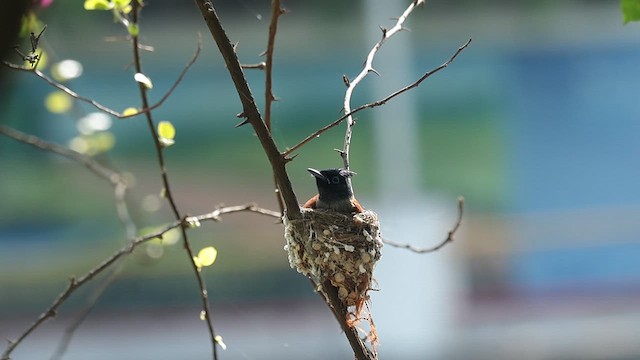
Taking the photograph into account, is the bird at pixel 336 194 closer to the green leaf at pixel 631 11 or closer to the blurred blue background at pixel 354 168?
the green leaf at pixel 631 11

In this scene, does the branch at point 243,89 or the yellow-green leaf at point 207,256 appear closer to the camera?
the branch at point 243,89

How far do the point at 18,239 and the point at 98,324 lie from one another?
1.38 meters

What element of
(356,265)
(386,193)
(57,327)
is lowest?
(356,265)

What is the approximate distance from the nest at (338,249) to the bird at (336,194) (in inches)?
3.6

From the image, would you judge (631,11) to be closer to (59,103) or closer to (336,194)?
(336,194)

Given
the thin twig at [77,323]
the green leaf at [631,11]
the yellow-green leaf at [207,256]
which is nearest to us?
the green leaf at [631,11]

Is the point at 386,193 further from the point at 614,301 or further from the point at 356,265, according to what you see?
the point at 356,265

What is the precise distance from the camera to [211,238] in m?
9.12

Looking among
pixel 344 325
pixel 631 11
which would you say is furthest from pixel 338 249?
pixel 631 11

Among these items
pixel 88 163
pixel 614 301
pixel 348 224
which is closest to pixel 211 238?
pixel 614 301

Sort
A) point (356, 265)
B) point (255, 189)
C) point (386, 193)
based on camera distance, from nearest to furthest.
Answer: point (356, 265), point (255, 189), point (386, 193)

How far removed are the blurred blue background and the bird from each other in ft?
16.0

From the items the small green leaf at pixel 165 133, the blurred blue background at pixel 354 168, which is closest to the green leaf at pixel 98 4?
the small green leaf at pixel 165 133

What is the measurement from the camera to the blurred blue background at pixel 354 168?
874 centimetres
